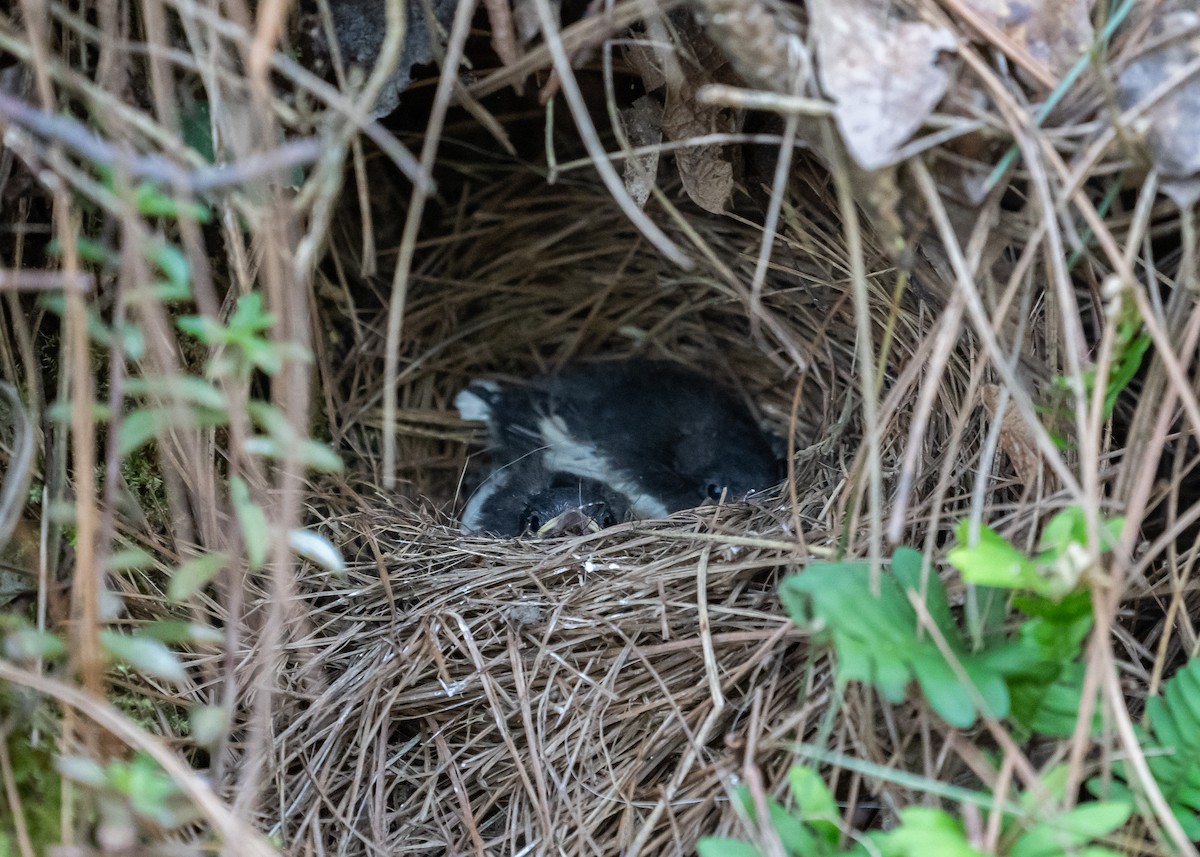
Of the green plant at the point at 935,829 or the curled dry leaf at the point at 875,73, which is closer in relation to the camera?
the green plant at the point at 935,829

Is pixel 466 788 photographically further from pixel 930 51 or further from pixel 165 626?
pixel 930 51

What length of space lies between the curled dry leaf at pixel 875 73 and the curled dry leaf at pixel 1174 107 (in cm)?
27

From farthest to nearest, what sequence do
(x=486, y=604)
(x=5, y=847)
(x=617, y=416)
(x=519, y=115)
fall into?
A: (x=617, y=416)
(x=519, y=115)
(x=486, y=604)
(x=5, y=847)

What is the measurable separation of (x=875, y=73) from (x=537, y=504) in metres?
1.77

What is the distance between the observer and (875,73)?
1.39 m

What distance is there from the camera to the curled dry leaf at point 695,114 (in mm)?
1895

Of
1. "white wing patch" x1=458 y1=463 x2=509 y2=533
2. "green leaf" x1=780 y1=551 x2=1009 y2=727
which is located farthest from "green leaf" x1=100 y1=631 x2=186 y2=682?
"white wing patch" x1=458 y1=463 x2=509 y2=533

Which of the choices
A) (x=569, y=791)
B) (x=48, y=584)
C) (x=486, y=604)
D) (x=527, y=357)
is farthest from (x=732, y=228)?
(x=48, y=584)

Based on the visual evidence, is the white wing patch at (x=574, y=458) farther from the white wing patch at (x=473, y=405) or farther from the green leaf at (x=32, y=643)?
the green leaf at (x=32, y=643)

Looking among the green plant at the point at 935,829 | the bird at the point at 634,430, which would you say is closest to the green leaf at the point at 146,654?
the green plant at the point at 935,829

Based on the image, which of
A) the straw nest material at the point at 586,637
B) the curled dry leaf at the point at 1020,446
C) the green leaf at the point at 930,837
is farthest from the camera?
the straw nest material at the point at 586,637

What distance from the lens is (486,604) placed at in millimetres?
2148

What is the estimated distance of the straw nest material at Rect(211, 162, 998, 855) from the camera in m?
1.72

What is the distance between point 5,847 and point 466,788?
805mm
